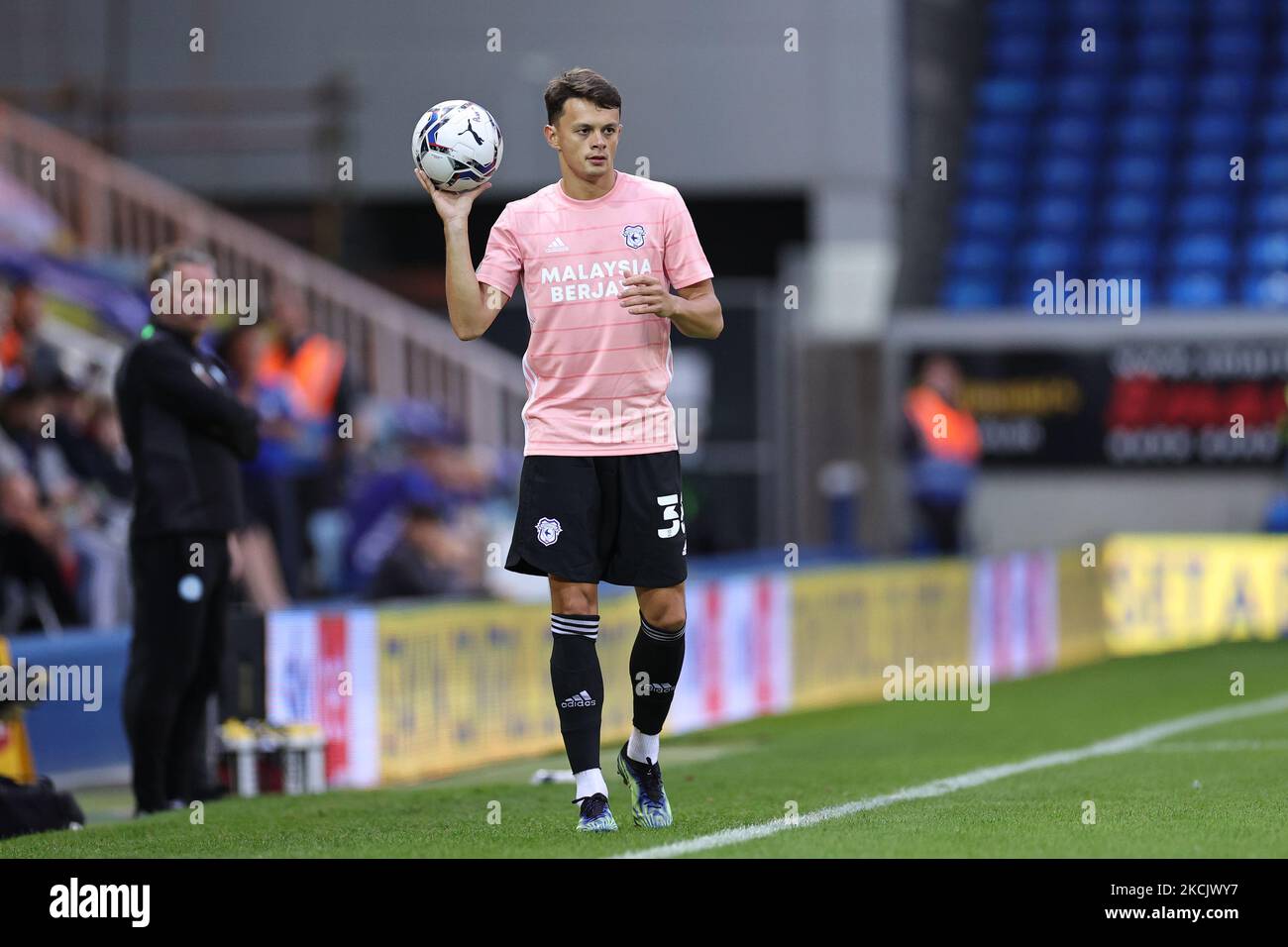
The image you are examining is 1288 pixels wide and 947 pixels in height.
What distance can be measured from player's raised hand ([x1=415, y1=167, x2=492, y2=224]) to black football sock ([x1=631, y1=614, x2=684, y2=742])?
1289mm

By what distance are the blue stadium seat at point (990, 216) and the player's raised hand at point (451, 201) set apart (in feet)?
62.3

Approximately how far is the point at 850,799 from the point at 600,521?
65.8 inches

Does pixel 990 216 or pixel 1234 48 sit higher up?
pixel 1234 48

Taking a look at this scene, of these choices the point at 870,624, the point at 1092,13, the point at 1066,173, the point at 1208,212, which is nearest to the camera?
the point at 870,624

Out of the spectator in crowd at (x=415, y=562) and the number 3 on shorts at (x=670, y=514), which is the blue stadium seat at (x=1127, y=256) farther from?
the number 3 on shorts at (x=670, y=514)

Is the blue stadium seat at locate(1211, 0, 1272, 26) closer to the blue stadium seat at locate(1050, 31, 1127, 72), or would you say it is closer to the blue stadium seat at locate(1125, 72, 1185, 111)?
the blue stadium seat at locate(1125, 72, 1185, 111)

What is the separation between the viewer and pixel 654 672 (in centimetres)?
691

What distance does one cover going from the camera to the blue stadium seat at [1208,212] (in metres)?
24.7

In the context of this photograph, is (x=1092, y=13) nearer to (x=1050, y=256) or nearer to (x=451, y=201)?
(x=1050, y=256)

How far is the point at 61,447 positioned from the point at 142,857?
8.69m

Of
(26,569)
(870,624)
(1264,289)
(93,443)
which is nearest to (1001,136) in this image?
(1264,289)

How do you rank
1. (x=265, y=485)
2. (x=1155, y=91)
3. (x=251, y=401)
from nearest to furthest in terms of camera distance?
(x=265, y=485), (x=251, y=401), (x=1155, y=91)
